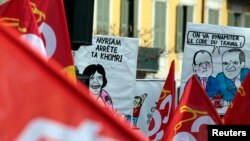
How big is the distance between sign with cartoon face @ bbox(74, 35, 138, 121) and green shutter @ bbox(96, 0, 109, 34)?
1685cm

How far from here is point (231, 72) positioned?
846 cm

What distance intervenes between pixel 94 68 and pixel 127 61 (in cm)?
47

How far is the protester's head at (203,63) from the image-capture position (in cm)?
790

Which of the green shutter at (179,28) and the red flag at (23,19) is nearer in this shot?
the red flag at (23,19)

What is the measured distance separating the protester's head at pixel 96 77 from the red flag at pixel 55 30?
12.8 feet

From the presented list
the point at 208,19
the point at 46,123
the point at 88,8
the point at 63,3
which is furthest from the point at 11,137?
the point at 208,19

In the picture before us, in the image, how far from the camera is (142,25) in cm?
2762

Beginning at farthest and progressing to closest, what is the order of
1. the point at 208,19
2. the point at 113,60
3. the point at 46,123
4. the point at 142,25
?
the point at 208,19
the point at 142,25
the point at 113,60
the point at 46,123

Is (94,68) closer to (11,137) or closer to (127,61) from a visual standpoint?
(127,61)

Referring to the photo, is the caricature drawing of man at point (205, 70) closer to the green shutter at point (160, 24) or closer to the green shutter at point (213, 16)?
the green shutter at point (160, 24)

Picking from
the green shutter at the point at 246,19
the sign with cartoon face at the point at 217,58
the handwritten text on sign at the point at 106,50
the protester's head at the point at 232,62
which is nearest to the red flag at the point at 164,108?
the sign with cartoon face at the point at 217,58

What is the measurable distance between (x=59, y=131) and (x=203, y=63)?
6455 millimetres

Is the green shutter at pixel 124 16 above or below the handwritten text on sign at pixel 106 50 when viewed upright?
above

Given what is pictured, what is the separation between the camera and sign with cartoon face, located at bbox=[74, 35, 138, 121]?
27.4 ft
